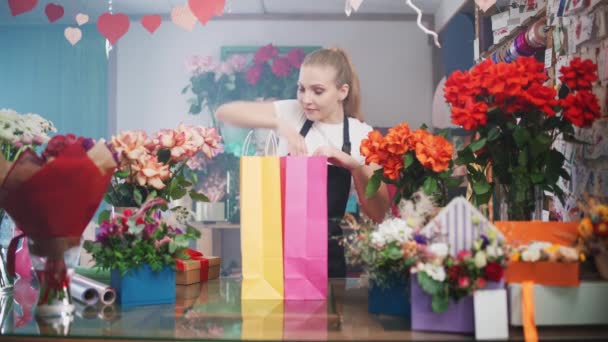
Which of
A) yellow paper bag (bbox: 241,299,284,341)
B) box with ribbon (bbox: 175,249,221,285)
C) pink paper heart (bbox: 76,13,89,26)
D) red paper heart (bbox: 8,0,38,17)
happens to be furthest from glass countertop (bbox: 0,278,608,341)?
red paper heart (bbox: 8,0,38,17)

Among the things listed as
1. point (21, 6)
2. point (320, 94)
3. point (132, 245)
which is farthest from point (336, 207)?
point (21, 6)

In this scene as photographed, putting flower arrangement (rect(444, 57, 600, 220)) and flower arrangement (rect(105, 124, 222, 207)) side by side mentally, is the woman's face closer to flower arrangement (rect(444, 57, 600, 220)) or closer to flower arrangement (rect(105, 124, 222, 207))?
flower arrangement (rect(105, 124, 222, 207))

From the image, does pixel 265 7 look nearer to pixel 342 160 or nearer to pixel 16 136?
pixel 342 160

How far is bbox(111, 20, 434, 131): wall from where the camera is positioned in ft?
8.31

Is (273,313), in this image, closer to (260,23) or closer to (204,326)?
(204,326)

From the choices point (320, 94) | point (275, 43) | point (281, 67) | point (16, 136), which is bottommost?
point (16, 136)

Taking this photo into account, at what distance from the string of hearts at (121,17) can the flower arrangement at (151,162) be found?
0.85 m

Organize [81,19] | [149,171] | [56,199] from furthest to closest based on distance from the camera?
[81,19]
[149,171]
[56,199]

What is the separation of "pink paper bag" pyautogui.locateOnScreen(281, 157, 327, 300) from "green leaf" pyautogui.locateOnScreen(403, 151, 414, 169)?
206mm

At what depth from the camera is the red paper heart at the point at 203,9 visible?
263 cm

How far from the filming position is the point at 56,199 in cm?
139

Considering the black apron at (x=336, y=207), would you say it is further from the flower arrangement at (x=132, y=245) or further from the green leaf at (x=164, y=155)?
the flower arrangement at (x=132, y=245)

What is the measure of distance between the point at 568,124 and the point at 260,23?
135 centimetres

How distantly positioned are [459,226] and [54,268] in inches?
34.9
